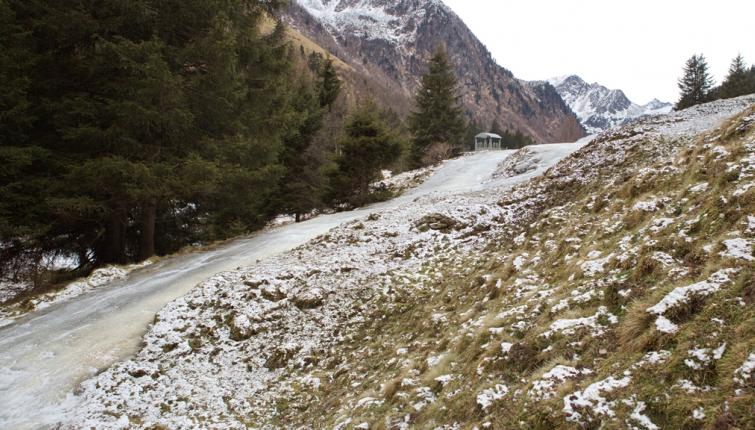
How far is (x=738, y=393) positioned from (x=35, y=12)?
17311mm

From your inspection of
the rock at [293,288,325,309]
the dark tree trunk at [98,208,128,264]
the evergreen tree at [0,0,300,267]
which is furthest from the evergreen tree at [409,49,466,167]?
the rock at [293,288,325,309]

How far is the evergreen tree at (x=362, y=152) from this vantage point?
790 inches

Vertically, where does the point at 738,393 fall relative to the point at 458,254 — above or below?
above

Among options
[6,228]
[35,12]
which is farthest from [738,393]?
[35,12]

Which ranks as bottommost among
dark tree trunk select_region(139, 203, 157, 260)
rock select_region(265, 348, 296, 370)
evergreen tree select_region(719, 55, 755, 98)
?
rock select_region(265, 348, 296, 370)

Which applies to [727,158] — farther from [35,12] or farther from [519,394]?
[35,12]

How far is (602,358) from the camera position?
372cm

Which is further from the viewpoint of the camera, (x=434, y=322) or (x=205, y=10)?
(x=205, y=10)

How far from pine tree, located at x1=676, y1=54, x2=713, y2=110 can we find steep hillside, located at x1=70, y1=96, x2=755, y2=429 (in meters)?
40.5

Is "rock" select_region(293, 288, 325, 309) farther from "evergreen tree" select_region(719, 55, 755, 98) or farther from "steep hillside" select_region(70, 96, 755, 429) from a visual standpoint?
"evergreen tree" select_region(719, 55, 755, 98)

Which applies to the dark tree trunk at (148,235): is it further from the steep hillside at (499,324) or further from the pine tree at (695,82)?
the pine tree at (695,82)

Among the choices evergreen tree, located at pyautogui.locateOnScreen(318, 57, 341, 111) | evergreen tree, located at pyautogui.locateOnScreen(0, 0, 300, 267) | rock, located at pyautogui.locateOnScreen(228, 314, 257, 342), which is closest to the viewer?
rock, located at pyautogui.locateOnScreen(228, 314, 257, 342)

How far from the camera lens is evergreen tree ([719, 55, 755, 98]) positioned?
42.0m

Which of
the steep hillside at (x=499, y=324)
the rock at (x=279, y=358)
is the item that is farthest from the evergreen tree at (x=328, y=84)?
the rock at (x=279, y=358)
